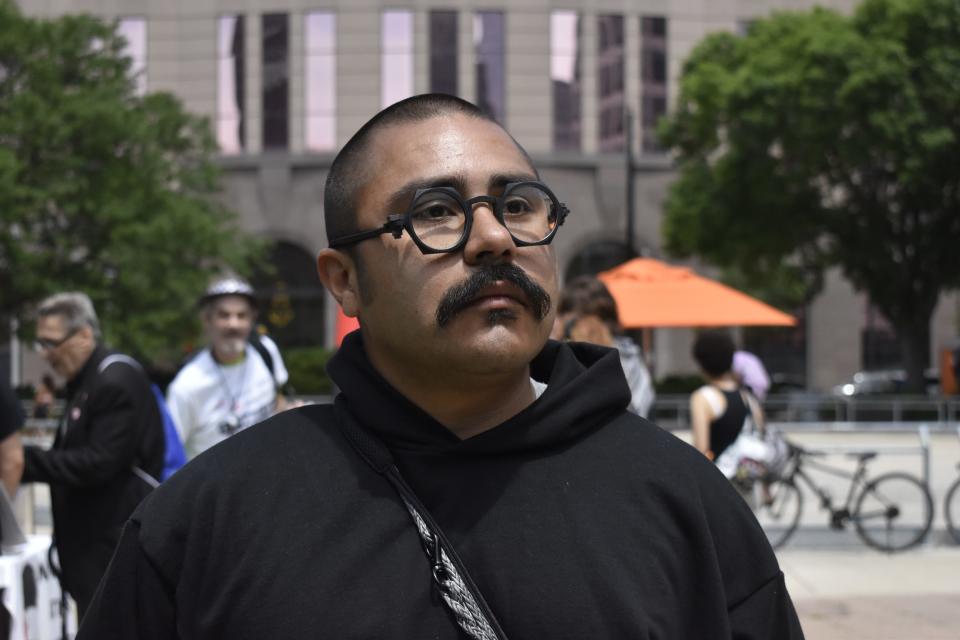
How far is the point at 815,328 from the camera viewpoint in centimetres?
4575

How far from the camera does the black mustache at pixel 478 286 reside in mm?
1870

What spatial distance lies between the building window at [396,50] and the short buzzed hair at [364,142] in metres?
38.9

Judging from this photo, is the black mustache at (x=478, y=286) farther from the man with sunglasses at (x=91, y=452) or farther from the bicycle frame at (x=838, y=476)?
the bicycle frame at (x=838, y=476)

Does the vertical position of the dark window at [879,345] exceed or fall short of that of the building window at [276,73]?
it falls short

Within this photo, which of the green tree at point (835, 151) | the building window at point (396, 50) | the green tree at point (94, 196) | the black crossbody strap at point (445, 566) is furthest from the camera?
the building window at point (396, 50)

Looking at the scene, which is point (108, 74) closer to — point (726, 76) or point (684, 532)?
point (726, 76)

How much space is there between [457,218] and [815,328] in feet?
149

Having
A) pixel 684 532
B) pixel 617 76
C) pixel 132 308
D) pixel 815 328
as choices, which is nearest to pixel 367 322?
pixel 684 532

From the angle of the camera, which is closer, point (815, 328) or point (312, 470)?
point (312, 470)

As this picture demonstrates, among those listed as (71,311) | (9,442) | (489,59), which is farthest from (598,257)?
(9,442)

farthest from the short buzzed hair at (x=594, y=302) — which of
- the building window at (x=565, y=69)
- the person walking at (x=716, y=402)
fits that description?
the building window at (x=565, y=69)

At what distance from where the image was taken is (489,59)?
40.5 meters

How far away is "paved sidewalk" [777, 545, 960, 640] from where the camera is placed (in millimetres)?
7598

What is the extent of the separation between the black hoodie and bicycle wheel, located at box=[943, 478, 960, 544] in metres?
9.84
